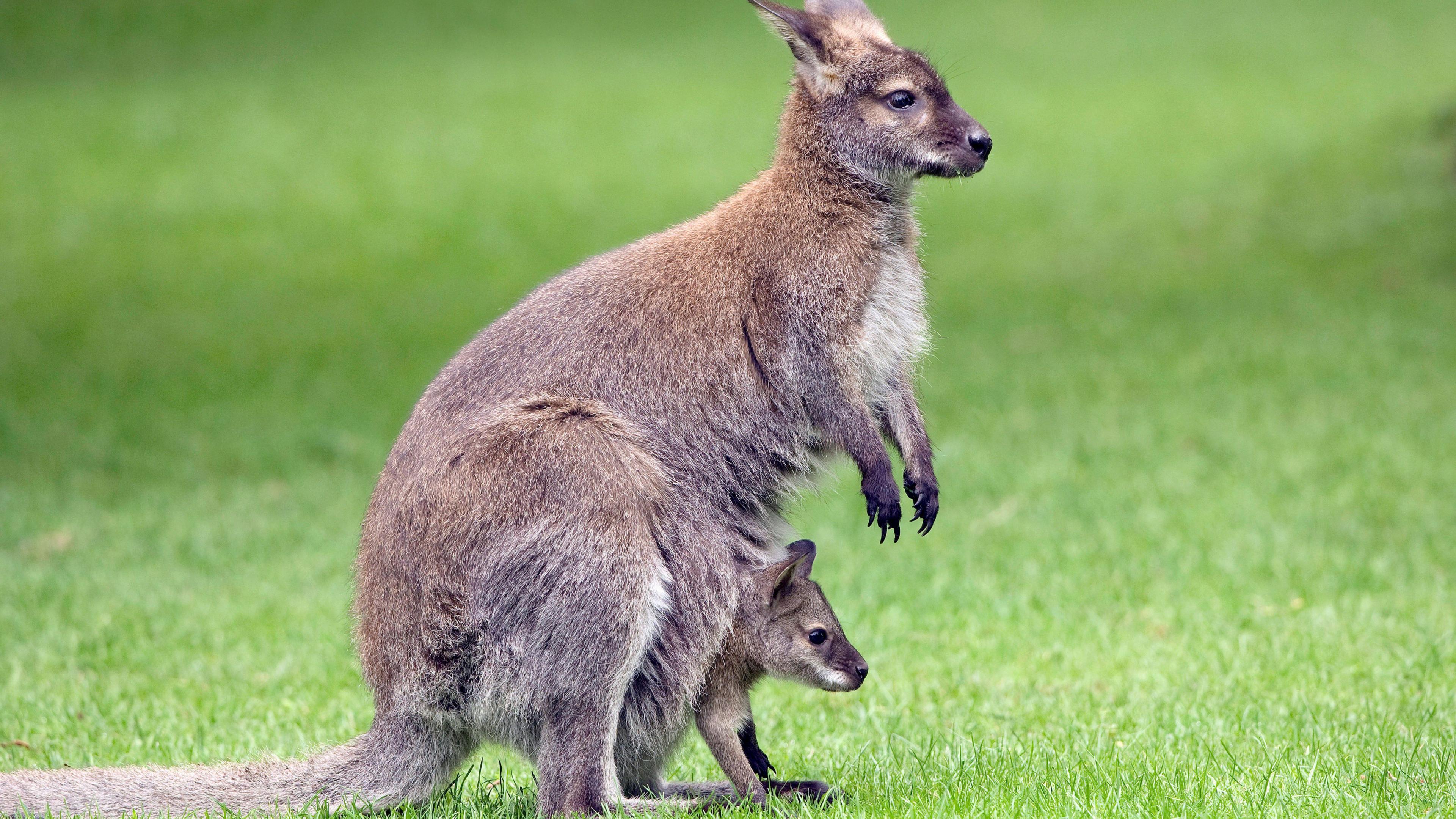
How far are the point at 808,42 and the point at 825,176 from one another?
0.41 m

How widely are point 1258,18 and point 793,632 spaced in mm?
23863

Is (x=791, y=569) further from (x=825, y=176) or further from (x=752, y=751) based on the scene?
(x=825, y=176)

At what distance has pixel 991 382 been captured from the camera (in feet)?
37.4

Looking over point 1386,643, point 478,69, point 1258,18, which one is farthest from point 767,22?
point 1258,18

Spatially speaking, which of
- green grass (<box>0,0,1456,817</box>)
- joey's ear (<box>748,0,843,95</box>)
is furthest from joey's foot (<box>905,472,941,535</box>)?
joey's ear (<box>748,0,843,95</box>)

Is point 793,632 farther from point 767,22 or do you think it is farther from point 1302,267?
point 1302,267

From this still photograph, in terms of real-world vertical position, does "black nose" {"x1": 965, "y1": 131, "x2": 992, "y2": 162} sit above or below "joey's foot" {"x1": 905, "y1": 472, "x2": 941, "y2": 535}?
above

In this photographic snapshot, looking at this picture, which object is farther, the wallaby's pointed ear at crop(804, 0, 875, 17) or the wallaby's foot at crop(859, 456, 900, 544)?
the wallaby's pointed ear at crop(804, 0, 875, 17)

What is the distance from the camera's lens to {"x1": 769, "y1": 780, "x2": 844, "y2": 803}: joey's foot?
14.2 feet

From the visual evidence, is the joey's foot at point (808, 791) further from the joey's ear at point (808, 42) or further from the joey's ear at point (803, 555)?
the joey's ear at point (808, 42)

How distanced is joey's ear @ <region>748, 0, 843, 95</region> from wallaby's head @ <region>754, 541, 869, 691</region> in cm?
143

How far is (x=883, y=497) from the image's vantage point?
14.6ft

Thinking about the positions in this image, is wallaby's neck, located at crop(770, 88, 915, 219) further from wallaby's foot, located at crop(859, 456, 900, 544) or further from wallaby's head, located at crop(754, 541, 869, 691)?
wallaby's head, located at crop(754, 541, 869, 691)

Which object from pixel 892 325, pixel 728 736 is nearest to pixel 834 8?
pixel 892 325
